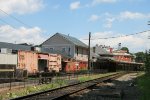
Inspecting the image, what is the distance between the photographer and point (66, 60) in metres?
71.0

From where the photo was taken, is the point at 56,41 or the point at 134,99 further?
the point at 56,41

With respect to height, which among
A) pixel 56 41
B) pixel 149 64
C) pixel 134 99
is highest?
pixel 56 41

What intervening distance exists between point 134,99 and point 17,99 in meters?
6.47

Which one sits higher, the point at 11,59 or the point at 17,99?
the point at 11,59

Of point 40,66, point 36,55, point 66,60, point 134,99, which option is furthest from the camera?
point 66,60

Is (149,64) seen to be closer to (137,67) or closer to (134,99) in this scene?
(134,99)

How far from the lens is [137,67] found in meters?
120

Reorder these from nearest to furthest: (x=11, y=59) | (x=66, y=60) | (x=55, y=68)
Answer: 1. (x=11, y=59)
2. (x=55, y=68)
3. (x=66, y=60)

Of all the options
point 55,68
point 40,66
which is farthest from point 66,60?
point 40,66

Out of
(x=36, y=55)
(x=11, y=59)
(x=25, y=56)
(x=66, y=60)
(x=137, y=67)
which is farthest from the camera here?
(x=137, y=67)

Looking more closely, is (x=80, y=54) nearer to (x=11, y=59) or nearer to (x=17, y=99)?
(x=11, y=59)

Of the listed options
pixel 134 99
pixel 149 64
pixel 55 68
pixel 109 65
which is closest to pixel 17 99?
pixel 134 99

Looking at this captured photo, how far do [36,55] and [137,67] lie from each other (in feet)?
238

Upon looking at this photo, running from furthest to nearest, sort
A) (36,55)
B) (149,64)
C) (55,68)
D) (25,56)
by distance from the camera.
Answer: (55,68) < (36,55) < (25,56) < (149,64)
